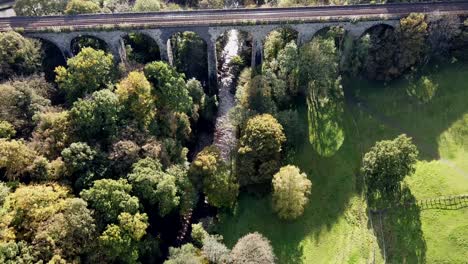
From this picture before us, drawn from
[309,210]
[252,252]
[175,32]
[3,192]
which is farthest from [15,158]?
[309,210]

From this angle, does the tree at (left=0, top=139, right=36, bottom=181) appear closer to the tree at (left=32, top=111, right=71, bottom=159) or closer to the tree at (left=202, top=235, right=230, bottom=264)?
the tree at (left=32, top=111, right=71, bottom=159)

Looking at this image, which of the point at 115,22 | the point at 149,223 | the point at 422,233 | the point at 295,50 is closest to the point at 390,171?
the point at 422,233

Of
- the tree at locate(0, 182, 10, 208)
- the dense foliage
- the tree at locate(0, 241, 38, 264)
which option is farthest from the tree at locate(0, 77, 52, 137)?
the tree at locate(0, 241, 38, 264)

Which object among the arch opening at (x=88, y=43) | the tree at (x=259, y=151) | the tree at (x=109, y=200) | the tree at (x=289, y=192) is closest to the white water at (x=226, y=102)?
the tree at (x=259, y=151)

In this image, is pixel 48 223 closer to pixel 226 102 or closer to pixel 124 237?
pixel 124 237

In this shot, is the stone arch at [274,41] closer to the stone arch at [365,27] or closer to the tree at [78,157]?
the stone arch at [365,27]

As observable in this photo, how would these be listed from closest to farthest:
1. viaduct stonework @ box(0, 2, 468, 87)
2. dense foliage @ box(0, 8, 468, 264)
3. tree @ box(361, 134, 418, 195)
Result: 1. dense foliage @ box(0, 8, 468, 264)
2. tree @ box(361, 134, 418, 195)
3. viaduct stonework @ box(0, 2, 468, 87)
